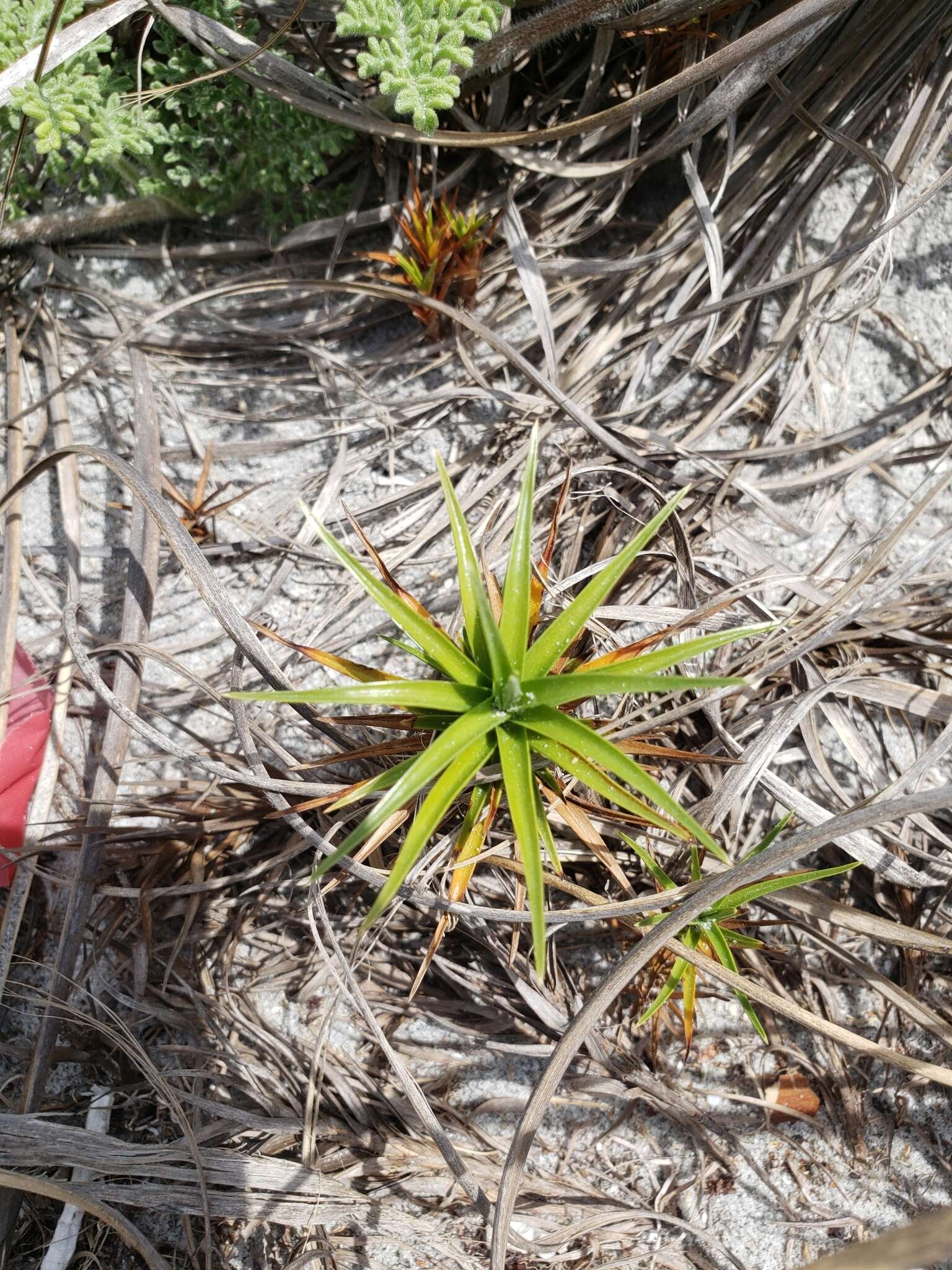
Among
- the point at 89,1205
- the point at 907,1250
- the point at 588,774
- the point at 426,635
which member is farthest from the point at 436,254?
the point at 89,1205

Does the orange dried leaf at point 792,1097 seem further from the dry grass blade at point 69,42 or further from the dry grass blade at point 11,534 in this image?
the dry grass blade at point 69,42

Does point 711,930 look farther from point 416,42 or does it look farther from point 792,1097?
point 416,42

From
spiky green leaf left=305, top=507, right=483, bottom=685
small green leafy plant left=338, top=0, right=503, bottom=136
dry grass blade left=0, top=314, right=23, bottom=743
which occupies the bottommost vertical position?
spiky green leaf left=305, top=507, right=483, bottom=685

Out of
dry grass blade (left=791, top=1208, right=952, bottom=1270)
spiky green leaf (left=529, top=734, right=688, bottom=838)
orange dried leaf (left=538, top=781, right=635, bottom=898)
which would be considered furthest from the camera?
orange dried leaf (left=538, top=781, right=635, bottom=898)

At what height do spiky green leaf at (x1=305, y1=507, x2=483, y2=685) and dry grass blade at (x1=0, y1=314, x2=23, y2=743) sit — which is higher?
dry grass blade at (x1=0, y1=314, x2=23, y2=743)

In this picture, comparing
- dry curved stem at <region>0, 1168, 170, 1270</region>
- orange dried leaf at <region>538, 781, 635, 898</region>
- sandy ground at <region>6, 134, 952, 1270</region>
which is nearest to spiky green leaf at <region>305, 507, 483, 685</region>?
orange dried leaf at <region>538, 781, 635, 898</region>

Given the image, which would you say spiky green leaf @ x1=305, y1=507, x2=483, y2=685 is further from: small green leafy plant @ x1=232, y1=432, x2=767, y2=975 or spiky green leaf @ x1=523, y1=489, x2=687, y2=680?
spiky green leaf @ x1=523, y1=489, x2=687, y2=680

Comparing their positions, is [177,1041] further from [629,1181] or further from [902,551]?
[902,551]
